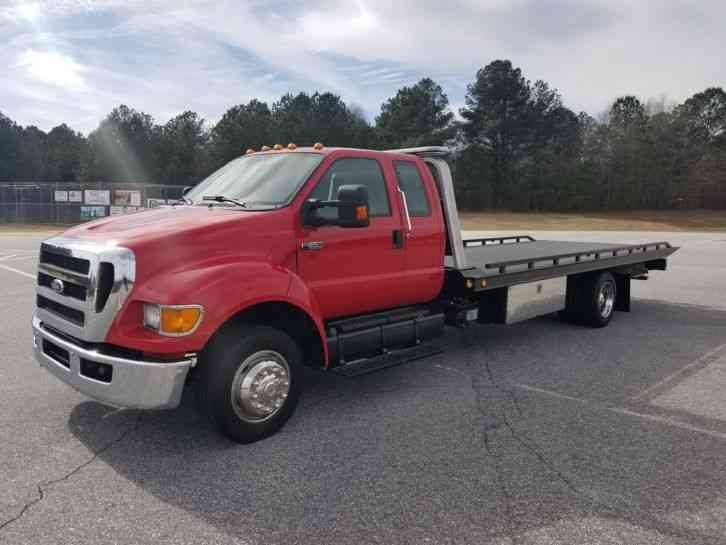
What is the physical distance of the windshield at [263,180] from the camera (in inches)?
177

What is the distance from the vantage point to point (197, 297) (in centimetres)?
362

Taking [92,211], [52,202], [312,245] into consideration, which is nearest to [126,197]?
[92,211]

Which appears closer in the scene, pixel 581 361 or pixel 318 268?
pixel 318 268

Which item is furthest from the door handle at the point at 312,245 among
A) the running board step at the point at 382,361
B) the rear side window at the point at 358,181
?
the running board step at the point at 382,361

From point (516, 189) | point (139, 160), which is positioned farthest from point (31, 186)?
point (516, 189)

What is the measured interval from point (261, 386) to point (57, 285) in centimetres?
158

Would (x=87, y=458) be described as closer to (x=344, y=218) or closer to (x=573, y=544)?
(x=344, y=218)

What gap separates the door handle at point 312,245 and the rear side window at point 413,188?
1.16 metres

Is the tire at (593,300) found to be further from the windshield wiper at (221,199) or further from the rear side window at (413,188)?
the windshield wiper at (221,199)

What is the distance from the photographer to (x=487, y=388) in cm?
530

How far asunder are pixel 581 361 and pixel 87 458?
15.6ft

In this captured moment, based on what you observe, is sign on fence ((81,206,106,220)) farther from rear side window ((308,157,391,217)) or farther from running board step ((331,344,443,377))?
running board step ((331,344,443,377))

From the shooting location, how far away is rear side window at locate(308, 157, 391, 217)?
4.63 meters

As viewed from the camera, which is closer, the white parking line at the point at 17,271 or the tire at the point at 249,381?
the tire at the point at 249,381
